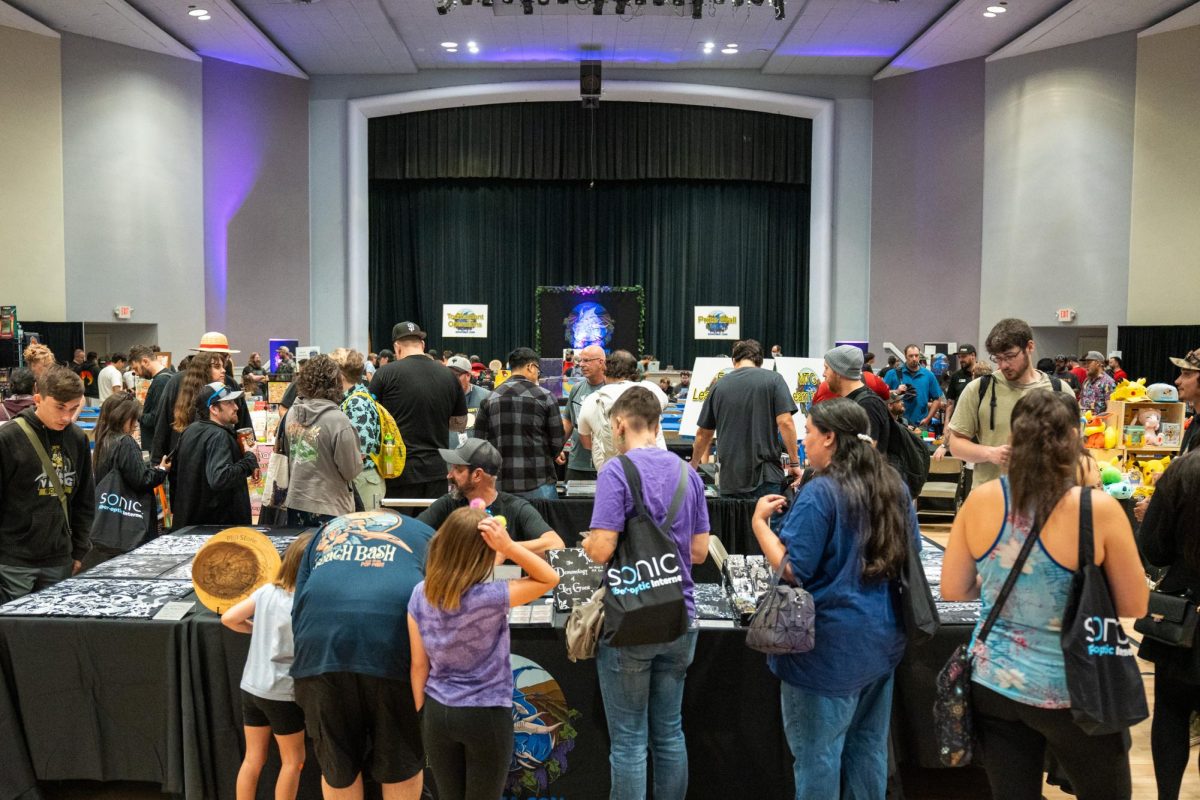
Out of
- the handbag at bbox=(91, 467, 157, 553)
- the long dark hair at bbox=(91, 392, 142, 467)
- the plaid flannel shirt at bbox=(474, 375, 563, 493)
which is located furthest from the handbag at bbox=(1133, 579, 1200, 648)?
the long dark hair at bbox=(91, 392, 142, 467)

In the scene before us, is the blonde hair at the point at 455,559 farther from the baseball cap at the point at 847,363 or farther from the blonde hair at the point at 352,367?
the blonde hair at the point at 352,367

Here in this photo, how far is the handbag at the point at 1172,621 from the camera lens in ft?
9.44

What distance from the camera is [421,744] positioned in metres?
2.72

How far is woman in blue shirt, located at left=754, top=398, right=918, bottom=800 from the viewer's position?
256 centimetres

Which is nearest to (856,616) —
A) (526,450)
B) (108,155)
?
(526,450)

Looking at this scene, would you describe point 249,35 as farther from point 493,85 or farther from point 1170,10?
point 1170,10

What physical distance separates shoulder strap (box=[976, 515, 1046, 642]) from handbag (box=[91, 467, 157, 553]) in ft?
13.0

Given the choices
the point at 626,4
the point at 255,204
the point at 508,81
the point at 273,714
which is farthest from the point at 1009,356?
the point at 255,204

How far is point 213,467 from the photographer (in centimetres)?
447

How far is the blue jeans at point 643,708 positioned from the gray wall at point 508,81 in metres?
15.1

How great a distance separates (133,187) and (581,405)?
38.2 feet

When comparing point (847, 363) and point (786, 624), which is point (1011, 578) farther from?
point (847, 363)

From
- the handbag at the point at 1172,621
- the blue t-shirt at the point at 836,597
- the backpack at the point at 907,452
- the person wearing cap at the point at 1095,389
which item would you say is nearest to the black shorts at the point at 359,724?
the blue t-shirt at the point at 836,597

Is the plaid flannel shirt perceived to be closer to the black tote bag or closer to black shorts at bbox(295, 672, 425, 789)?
the black tote bag
